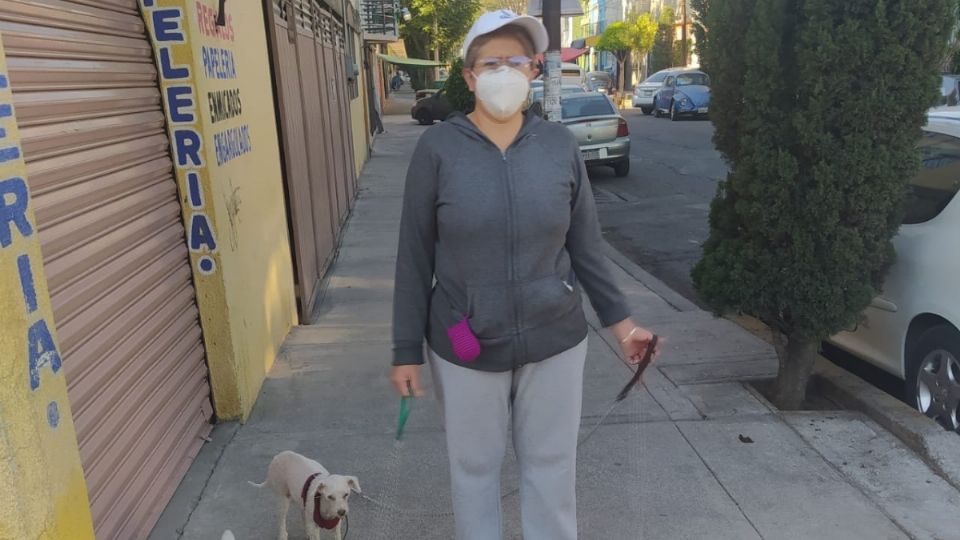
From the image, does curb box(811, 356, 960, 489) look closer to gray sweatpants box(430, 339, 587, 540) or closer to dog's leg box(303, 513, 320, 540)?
gray sweatpants box(430, 339, 587, 540)

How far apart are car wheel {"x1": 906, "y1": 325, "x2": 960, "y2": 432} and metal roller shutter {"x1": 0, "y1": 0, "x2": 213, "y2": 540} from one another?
3.75 m

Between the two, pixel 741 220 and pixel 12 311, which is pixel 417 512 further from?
pixel 741 220

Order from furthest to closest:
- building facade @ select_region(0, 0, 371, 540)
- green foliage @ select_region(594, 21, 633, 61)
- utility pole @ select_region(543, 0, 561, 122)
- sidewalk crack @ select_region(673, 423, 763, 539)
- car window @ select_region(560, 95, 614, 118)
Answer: green foliage @ select_region(594, 21, 633, 61) < car window @ select_region(560, 95, 614, 118) < utility pole @ select_region(543, 0, 561, 122) < sidewalk crack @ select_region(673, 423, 763, 539) < building facade @ select_region(0, 0, 371, 540)

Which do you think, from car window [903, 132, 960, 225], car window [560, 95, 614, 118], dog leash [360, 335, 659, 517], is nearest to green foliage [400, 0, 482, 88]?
car window [560, 95, 614, 118]

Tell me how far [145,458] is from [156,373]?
0.37 m

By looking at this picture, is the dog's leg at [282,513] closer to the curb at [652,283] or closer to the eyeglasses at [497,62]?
the eyeglasses at [497,62]

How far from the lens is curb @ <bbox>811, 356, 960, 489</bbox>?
3.61m

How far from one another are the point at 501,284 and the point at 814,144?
2.23m

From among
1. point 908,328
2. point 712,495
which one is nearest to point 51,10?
point 712,495

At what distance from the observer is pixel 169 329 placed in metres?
3.55

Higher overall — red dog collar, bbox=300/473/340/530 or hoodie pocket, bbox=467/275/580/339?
hoodie pocket, bbox=467/275/580/339

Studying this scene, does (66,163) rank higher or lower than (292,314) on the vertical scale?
higher

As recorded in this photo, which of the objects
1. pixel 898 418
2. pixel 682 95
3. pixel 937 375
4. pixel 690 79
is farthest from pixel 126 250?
pixel 690 79

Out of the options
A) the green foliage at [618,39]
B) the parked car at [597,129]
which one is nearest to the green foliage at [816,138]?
the parked car at [597,129]
